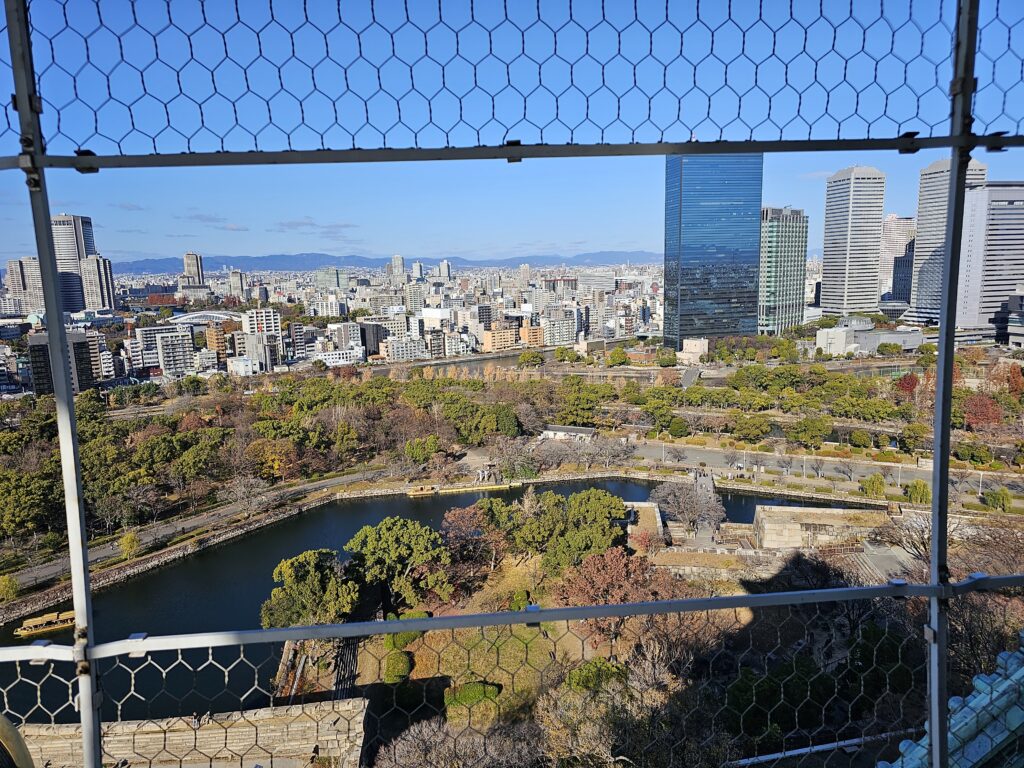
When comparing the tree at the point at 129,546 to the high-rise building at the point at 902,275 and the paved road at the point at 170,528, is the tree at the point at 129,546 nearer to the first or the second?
the paved road at the point at 170,528

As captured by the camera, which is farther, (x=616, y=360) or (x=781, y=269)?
(x=781, y=269)

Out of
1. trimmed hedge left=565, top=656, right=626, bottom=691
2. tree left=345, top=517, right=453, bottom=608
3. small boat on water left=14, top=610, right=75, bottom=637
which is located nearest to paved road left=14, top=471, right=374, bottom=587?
small boat on water left=14, top=610, right=75, bottom=637

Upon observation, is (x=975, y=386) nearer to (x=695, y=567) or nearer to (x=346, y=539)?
(x=695, y=567)

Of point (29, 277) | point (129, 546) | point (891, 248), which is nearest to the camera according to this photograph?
point (29, 277)

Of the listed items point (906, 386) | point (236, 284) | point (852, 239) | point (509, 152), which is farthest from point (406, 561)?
point (236, 284)

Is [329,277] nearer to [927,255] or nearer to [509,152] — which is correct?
[927,255]

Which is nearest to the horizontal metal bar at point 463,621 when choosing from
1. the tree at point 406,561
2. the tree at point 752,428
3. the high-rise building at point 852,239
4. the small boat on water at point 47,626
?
the tree at point 406,561
